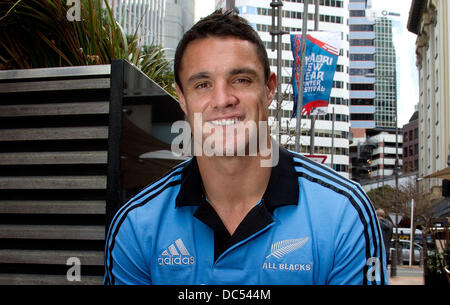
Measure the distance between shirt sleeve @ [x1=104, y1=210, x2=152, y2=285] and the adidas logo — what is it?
0.36 ft

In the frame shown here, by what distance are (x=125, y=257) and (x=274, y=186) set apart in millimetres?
616

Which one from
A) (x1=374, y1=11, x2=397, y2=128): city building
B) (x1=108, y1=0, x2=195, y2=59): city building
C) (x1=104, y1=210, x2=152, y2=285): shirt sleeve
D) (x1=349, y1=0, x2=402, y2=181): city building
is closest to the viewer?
(x1=104, y1=210, x2=152, y2=285): shirt sleeve

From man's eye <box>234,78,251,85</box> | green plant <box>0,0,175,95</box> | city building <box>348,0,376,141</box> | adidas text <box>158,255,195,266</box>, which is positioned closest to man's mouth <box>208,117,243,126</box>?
man's eye <box>234,78,251,85</box>

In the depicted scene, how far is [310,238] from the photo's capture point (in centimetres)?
170

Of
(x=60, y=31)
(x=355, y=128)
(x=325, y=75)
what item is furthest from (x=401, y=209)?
(x=355, y=128)

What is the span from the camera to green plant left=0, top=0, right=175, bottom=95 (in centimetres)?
274

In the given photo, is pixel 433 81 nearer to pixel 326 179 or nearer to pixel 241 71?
pixel 326 179

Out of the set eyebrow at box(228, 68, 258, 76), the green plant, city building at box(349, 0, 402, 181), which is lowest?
eyebrow at box(228, 68, 258, 76)

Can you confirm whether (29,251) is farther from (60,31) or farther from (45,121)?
(60,31)

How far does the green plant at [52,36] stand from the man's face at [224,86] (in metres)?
1.25

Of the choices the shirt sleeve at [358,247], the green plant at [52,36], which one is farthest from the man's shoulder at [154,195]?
the green plant at [52,36]

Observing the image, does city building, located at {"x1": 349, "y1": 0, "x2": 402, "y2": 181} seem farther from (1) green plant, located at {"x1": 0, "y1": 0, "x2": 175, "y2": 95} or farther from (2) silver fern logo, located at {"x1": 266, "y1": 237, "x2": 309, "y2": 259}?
(2) silver fern logo, located at {"x1": 266, "y1": 237, "x2": 309, "y2": 259}

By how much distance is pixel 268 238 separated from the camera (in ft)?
5.61

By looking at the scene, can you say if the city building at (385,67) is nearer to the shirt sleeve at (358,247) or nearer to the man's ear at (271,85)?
the man's ear at (271,85)
